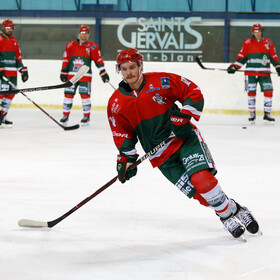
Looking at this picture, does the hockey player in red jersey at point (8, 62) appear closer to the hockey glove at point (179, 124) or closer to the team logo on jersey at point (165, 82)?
the team logo on jersey at point (165, 82)

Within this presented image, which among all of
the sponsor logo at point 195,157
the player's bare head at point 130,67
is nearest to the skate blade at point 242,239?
the sponsor logo at point 195,157

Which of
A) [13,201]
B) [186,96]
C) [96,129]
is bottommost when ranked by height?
[96,129]

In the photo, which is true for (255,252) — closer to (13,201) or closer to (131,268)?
(131,268)

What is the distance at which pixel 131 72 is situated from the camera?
246 centimetres

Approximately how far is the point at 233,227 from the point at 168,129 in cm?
47

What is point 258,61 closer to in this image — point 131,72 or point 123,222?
point 123,222

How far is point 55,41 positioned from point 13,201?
262 inches

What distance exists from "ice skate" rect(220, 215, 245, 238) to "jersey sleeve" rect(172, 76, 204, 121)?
1.41 ft

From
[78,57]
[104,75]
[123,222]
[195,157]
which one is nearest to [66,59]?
[78,57]

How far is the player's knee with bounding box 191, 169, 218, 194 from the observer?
2.39 meters

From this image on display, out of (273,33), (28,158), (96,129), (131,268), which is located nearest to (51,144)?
(28,158)

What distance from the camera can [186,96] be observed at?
2.47 m

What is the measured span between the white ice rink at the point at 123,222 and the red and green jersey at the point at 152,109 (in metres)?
0.38

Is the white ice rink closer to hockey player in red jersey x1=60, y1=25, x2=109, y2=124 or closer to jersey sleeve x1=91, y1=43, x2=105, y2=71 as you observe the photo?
hockey player in red jersey x1=60, y1=25, x2=109, y2=124
